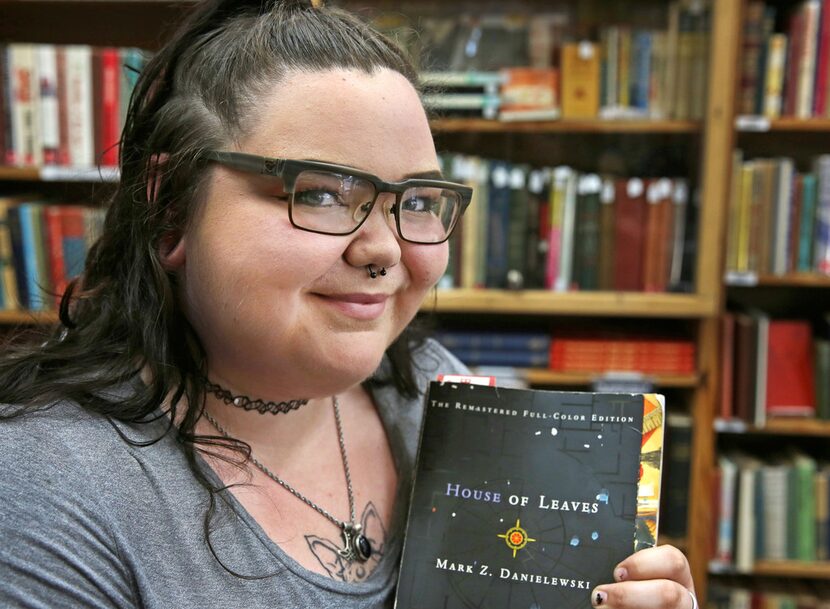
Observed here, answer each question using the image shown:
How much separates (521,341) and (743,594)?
106 cm

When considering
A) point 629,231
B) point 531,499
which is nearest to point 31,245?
point 629,231

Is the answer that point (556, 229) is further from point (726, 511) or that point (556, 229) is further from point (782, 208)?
point (726, 511)

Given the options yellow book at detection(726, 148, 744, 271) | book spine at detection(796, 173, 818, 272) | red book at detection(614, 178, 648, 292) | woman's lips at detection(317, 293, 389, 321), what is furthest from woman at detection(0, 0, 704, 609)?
book spine at detection(796, 173, 818, 272)

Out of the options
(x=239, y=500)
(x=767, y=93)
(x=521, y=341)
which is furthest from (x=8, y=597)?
(x=767, y=93)

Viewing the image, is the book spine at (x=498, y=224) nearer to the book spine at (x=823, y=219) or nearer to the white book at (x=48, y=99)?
the book spine at (x=823, y=219)

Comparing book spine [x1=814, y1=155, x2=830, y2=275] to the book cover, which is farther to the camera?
book spine [x1=814, y1=155, x2=830, y2=275]

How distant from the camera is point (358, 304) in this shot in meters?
0.84

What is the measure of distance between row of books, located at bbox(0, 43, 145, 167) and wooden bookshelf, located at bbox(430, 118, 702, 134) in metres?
1.00

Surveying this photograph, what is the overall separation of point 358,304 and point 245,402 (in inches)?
7.8

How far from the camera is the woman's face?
0.79 meters

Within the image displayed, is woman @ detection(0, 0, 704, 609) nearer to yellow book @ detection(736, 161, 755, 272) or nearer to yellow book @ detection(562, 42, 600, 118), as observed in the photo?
yellow book @ detection(562, 42, 600, 118)

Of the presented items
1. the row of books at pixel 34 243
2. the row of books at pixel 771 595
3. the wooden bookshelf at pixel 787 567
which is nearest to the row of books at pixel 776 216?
the wooden bookshelf at pixel 787 567

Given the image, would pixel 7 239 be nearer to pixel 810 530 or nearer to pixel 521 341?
pixel 521 341

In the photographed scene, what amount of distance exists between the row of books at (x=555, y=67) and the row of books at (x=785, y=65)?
0.19 metres
